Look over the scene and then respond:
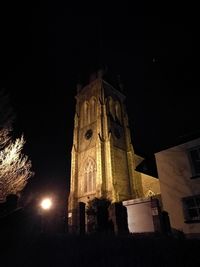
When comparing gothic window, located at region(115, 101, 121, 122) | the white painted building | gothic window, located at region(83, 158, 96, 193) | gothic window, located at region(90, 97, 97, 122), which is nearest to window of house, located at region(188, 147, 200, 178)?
the white painted building

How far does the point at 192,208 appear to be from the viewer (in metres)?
12.6

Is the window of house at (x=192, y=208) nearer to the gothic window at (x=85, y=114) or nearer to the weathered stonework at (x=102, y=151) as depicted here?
the weathered stonework at (x=102, y=151)

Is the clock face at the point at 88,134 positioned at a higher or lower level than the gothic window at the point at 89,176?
higher

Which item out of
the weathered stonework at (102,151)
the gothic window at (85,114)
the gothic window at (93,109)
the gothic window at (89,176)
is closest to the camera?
the weathered stonework at (102,151)

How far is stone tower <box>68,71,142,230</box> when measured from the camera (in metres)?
27.9

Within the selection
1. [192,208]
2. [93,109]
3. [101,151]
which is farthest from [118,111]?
[192,208]

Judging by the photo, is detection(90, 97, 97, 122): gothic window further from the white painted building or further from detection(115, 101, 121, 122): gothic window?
the white painted building

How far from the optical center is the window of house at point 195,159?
13148mm

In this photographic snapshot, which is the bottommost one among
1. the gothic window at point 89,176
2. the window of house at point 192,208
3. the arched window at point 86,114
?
the window of house at point 192,208

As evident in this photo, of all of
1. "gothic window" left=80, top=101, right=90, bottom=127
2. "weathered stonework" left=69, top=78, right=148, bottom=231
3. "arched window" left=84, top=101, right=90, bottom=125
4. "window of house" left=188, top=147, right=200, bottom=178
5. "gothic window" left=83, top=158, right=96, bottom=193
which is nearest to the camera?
"window of house" left=188, top=147, right=200, bottom=178

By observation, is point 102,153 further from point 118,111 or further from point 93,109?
point 118,111

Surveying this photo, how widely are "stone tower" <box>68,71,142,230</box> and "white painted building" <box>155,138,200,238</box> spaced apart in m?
11.9

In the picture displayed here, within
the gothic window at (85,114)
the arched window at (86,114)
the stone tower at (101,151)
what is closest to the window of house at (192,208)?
the stone tower at (101,151)

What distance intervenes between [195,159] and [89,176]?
19266 millimetres
